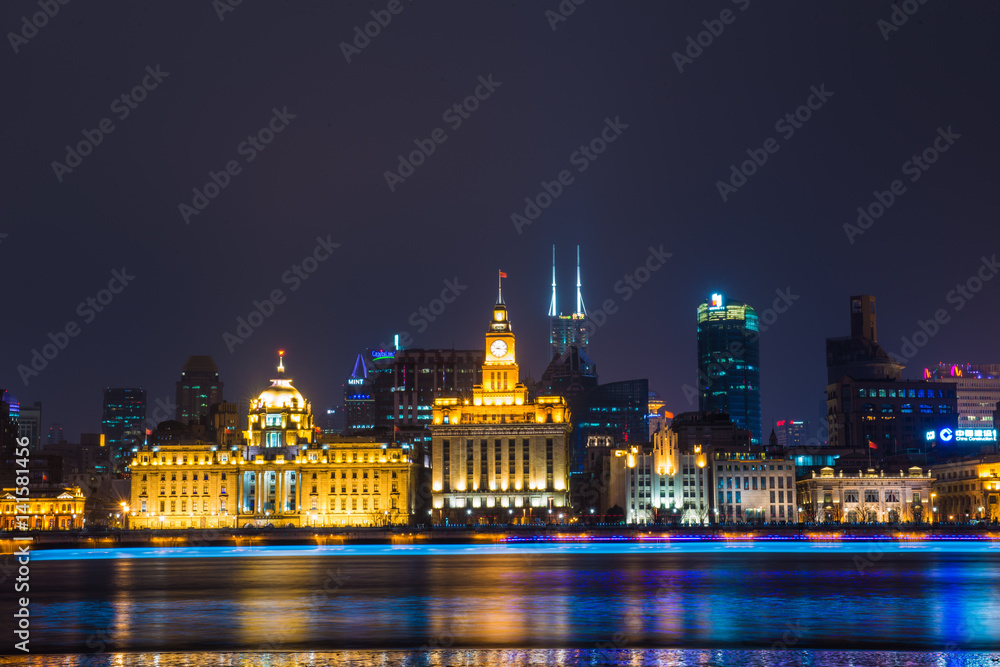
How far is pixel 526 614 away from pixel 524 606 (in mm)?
4415

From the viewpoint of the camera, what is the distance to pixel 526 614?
58.1 metres

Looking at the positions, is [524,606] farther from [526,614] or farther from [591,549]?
[591,549]

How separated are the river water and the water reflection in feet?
0.47

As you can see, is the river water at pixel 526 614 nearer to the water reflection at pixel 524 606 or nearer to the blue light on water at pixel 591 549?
the water reflection at pixel 524 606

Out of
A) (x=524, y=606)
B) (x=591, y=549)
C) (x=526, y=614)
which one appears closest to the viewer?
(x=526, y=614)

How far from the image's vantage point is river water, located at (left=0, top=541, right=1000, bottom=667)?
4450 centimetres

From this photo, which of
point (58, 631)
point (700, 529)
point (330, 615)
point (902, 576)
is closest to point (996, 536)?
point (700, 529)

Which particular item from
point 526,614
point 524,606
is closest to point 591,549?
point 524,606

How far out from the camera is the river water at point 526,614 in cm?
4450

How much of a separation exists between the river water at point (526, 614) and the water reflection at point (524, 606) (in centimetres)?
14

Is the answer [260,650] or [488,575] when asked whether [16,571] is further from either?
[260,650]

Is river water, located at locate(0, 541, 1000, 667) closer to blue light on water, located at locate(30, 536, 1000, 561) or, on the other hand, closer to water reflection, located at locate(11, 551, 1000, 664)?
water reflection, located at locate(11, 551, 1000, 664)

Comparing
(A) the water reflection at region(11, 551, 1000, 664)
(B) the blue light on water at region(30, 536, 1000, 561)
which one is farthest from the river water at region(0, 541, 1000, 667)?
(B) the blue light on water at region(30, 536, 1000, 561)

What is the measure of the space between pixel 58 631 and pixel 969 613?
40.7 meters
